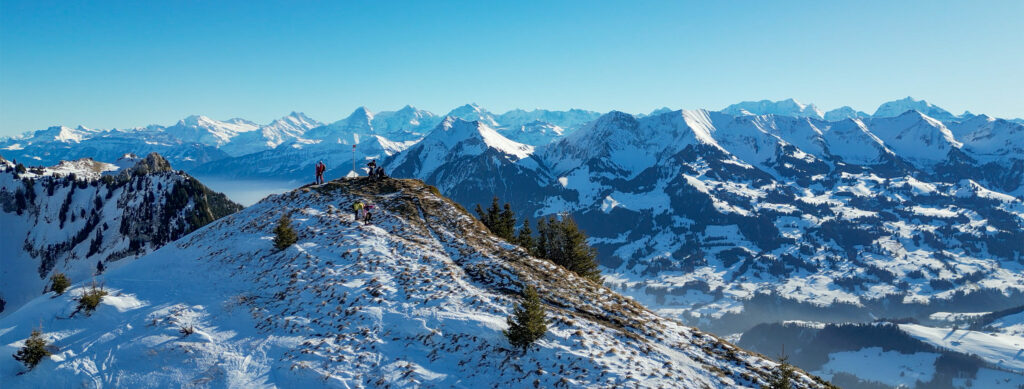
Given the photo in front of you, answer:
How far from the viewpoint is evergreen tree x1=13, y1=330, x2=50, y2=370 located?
2044 cm

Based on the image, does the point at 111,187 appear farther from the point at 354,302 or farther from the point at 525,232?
the point at 354,302

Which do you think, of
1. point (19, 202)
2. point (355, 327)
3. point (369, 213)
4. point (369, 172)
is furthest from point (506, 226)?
point (19, 202)

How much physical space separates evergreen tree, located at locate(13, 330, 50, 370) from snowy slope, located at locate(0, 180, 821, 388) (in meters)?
0.36

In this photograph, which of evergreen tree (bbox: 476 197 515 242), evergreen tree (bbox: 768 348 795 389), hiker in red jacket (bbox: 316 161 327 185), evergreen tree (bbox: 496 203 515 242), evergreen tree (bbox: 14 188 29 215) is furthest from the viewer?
evergreen tree (bbox: 14 188 29 215)

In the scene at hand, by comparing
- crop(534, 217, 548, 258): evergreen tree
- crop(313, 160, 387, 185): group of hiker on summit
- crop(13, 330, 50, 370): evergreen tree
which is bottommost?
crop(13, 330, 50, 370): evergreen tree

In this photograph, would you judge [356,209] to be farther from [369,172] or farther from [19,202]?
[19,202]

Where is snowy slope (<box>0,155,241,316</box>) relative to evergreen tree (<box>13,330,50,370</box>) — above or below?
below

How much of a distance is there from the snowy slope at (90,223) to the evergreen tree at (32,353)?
6196 inches

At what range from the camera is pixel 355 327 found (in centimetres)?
2484

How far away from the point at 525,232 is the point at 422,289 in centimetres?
2907

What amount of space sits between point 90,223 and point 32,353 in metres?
219

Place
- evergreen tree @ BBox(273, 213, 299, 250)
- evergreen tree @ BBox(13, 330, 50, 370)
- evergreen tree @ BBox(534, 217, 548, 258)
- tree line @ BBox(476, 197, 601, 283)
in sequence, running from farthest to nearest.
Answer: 1. tree line @ BBox(476, 197, 601, 283)
2. evergreen tree @ BBox(534, 217, 548, 258)
3. evergreen tree @ BBox(273, 213, 299, 250)
4. evergreen tree @ BBox(13, 330, 50, 370)

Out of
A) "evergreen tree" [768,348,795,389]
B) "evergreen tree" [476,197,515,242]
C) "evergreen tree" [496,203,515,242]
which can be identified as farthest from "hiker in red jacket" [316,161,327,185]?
"evergreen tree" [768,348,795,389]

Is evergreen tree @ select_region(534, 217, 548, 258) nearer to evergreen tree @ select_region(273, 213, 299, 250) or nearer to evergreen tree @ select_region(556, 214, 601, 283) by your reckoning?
evergreen tree @ select_region(556, 214, 601, 283)
